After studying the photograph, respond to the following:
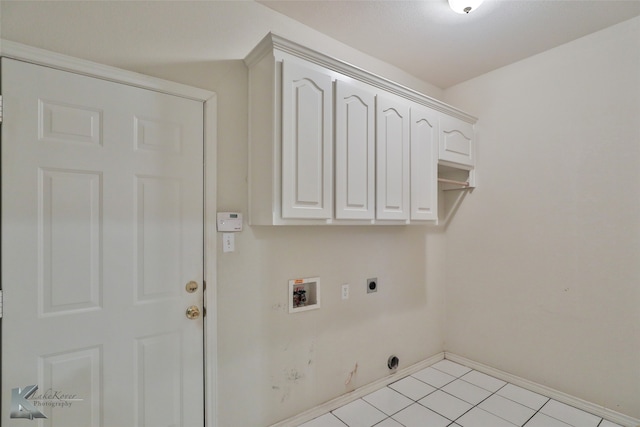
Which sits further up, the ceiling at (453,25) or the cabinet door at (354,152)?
the ceiling at (453,25)

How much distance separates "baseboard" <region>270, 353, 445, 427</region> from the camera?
6.49 ft

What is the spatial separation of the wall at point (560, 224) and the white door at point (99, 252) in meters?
2.45

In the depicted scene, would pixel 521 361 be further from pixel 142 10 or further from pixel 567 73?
pixel 142 10

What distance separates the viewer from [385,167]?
2.07m

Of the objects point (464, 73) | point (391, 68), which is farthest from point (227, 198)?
point (464, 73)

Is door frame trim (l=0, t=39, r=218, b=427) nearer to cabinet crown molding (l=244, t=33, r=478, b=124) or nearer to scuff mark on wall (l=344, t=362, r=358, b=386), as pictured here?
cabinet crown molding (l=244, t=33, r=478, b=124)

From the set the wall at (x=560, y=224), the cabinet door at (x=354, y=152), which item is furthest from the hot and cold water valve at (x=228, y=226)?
the wall at (x=560, y=224)

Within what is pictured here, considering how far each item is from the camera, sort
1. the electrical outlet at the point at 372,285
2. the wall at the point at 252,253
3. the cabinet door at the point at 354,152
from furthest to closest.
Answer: the electrical outlet at the point at 372,285 → the cabinet door at the point at 354,152 → the wall at the point at 252,253

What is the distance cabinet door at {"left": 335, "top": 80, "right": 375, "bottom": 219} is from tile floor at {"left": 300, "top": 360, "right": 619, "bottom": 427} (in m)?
1.39

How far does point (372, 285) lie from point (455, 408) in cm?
103

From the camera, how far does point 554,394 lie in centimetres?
231

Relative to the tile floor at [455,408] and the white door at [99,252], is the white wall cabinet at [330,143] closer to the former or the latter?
the white door at [99,252]

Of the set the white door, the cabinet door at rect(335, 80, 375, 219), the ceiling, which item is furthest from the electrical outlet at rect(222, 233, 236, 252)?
the ceiling

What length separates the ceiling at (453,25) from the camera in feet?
6.23
